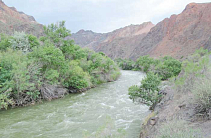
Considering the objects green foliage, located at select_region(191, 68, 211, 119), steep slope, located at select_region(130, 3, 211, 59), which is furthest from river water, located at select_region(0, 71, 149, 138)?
steep slope, located at select_region(130, 3, 211, 59)

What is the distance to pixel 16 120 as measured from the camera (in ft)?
34.3

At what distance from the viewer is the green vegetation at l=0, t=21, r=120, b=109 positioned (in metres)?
12.6

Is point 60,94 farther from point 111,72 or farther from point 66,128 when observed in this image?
point 111,72

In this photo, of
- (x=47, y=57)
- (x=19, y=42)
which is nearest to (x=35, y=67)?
(x=47, y=57)

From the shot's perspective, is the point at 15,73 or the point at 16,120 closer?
the point at 16,120

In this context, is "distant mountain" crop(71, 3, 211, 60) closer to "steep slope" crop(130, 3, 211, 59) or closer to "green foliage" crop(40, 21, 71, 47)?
"steep slope" crop(130, 3, 211, 59)

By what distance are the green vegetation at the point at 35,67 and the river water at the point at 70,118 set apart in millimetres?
1387

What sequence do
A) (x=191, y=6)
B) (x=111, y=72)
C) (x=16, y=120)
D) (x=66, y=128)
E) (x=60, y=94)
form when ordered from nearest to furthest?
(x=66, y=128), (x=16, y=120), (x=60, y=94), (x=111, y=72), (x=191, y=6)

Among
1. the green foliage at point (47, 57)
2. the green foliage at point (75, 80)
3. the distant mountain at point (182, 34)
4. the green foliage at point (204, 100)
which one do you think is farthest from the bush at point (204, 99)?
the distant mountain at point (182, 34)

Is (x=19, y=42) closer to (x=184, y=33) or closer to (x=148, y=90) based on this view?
(x=148, y=90)

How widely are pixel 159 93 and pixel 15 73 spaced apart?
10647 mm

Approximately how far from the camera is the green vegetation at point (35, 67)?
12594 millimetres

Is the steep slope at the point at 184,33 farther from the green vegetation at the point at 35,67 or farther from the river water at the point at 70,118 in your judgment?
the river water at the point at 70,118

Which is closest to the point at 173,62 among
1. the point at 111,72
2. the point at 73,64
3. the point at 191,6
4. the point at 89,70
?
the point at 111,72
